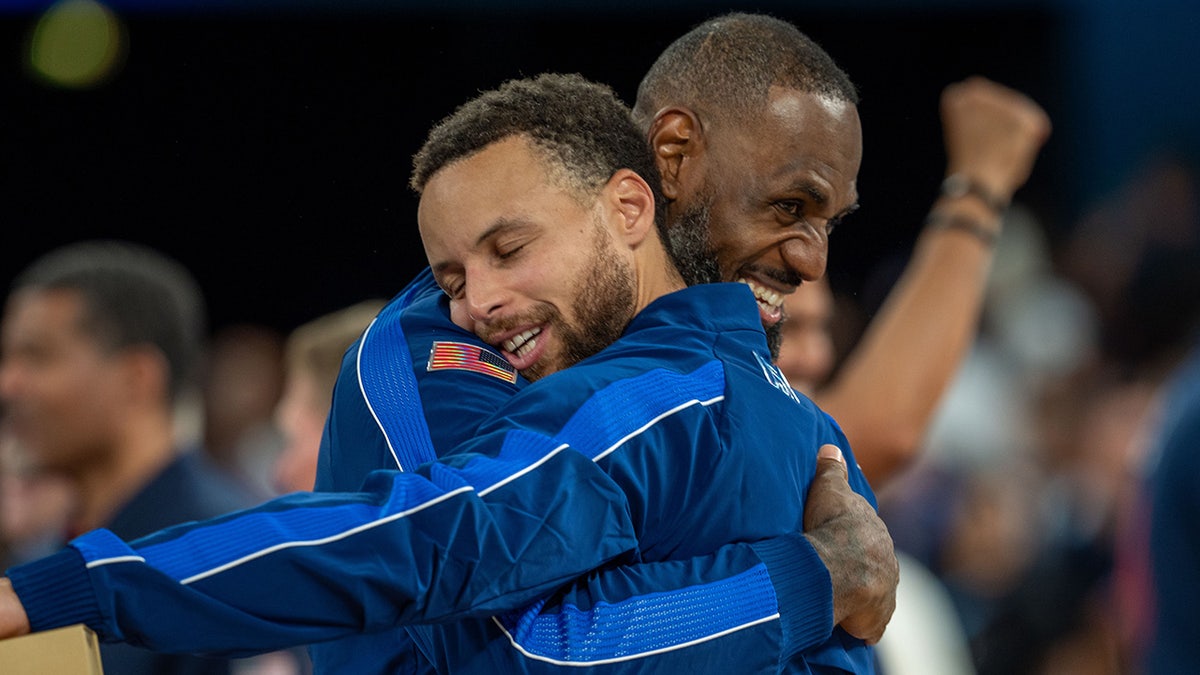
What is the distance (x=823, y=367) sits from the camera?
10.7 ft

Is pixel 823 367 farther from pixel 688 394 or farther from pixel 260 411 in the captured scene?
pixel 260 411

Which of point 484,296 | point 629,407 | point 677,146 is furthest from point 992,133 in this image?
point 629,407

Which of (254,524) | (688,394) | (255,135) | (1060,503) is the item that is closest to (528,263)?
(688,394)

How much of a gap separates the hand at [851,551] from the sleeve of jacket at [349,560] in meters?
0.33

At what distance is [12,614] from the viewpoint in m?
1.30

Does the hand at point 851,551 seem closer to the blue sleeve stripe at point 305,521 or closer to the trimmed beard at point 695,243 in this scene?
the trimmed beard at point 695,243

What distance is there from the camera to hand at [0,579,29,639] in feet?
4.25

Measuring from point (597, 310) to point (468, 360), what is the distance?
0.17 m

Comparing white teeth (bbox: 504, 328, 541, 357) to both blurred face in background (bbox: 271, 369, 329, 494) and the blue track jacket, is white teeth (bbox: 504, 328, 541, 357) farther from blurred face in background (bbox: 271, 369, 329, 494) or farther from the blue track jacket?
blurred face in background (bbox: 271, 369, 329, 494)

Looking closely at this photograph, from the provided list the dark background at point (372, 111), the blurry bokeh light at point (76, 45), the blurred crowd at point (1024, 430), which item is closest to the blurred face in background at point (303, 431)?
the blurred crowd at point (1024, 430)

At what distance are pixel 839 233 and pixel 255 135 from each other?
1.32 meters

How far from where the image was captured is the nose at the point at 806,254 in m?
2.03

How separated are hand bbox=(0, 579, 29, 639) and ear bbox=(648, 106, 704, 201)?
3.32 ft

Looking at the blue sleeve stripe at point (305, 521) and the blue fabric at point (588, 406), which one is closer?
the blue sleeve stripe at point (305, 521)
